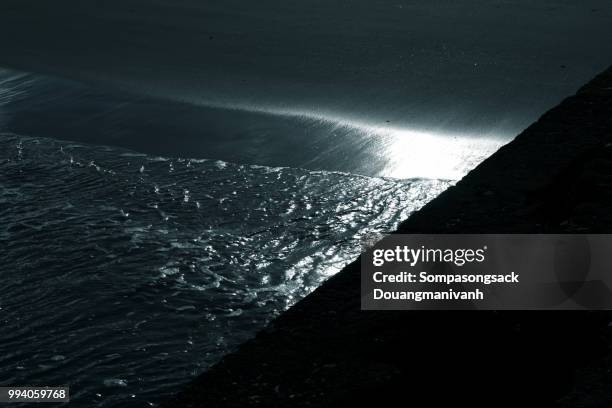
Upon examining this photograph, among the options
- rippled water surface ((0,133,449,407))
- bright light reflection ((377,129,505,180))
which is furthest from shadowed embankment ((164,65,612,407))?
bright light reflection ((377,129,505,180))

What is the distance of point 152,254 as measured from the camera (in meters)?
4.51

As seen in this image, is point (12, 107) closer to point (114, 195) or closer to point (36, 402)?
point (114, 195)

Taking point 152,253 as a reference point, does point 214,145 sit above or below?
above

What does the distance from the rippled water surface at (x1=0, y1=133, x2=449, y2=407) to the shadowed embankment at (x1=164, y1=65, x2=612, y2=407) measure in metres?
1.26

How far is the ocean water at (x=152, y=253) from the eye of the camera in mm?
3773

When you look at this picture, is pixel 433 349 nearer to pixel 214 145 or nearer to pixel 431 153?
pixel 431 153

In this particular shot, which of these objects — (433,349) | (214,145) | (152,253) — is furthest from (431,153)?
(433,349)

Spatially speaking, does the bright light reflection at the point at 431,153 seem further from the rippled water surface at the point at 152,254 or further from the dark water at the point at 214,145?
the rippled water surface at the point at 152,254

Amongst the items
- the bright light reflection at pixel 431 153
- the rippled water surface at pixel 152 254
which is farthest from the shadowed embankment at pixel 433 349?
the bright light reflection at pixel 431 153

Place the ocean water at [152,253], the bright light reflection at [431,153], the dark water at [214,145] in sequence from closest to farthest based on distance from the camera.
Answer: the ocean water at [152,253] < the dark water at [214,145] < the bright light reflection at [431,153]

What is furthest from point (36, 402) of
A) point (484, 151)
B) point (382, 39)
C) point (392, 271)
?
point (382, 39)

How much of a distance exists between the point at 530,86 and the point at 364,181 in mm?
1578

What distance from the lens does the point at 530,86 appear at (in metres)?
6.07

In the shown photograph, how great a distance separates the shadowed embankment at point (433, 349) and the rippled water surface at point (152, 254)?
126 cm
